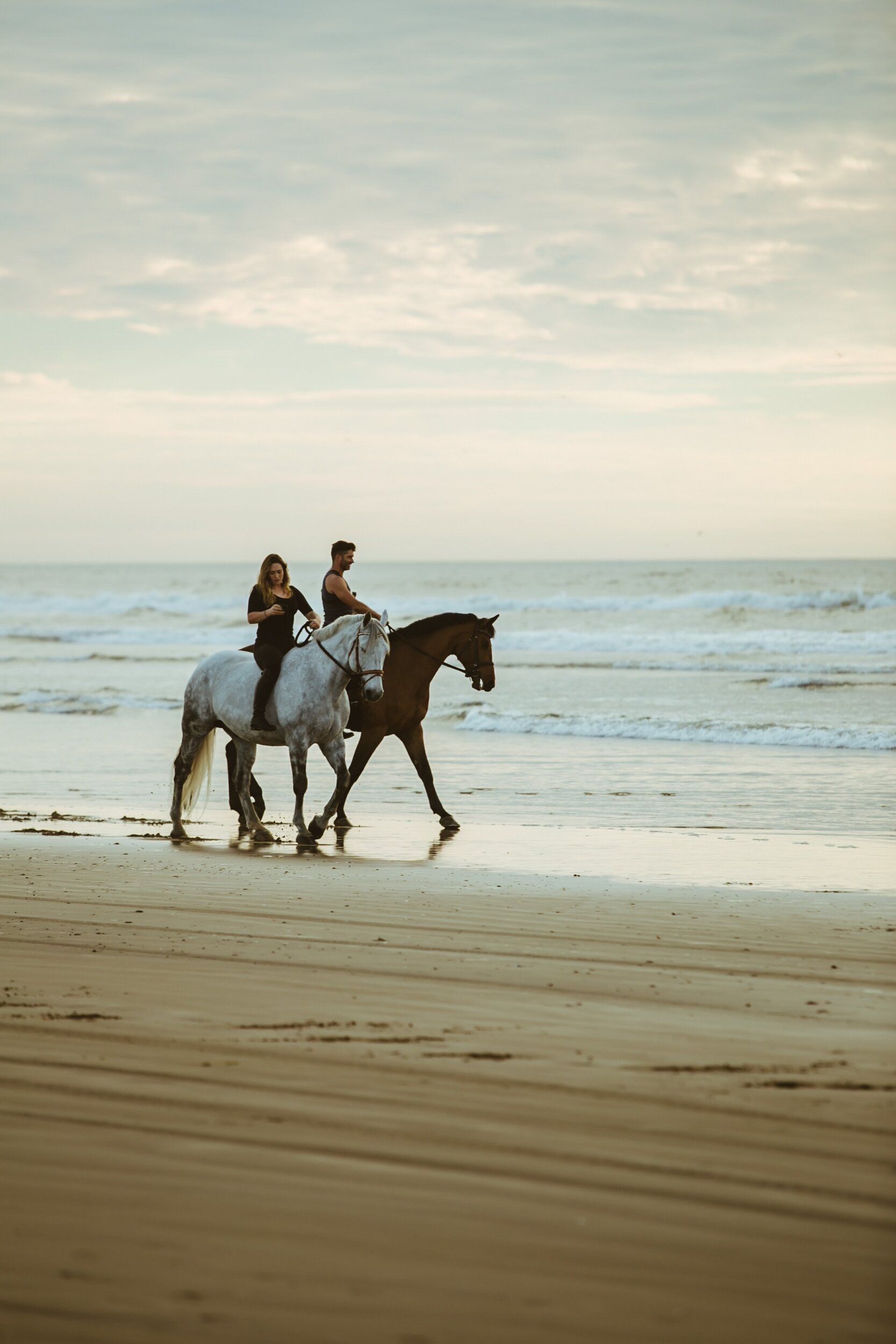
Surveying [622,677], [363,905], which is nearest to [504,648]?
[622,677]

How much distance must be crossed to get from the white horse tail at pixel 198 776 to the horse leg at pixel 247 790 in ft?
0.67

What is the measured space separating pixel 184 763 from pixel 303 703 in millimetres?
1187

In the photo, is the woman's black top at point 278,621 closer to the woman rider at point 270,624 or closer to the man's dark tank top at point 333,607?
the woman rider at point 270,624

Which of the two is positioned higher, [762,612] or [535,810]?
[762,612]

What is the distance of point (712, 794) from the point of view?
1119cm

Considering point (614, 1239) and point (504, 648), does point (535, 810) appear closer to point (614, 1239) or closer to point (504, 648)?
point (614, 1239)

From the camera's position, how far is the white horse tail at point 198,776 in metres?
9.53

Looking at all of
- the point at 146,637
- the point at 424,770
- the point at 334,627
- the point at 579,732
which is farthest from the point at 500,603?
the point at 334,627

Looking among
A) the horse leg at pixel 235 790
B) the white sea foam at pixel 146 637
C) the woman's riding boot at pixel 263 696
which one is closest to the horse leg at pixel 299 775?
the woman's riding boot at pixel 263 696

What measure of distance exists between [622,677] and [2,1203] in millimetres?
22897

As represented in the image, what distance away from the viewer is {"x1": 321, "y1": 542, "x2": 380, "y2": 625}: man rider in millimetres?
9508

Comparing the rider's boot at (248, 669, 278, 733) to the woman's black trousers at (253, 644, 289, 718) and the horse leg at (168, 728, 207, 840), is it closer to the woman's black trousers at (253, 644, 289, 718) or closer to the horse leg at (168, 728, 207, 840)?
the woman's black trousers at (253, 644, 289, 718)

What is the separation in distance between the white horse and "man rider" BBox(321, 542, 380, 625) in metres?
0.28

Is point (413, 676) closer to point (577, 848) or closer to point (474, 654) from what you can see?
point (474, 654)
